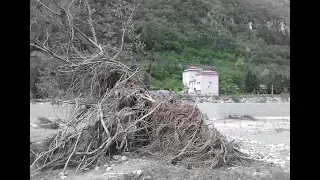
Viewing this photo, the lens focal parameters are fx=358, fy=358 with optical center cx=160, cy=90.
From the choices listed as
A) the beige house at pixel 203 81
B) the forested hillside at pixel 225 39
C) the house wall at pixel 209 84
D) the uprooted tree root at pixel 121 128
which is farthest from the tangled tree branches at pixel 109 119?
the forested hillside at pixel 225 39

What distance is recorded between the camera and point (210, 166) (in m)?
5.98

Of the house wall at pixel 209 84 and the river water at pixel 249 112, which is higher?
the house wall at pixel 209 84

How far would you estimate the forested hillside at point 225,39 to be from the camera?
183ft

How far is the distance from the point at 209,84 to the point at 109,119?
3862 cm

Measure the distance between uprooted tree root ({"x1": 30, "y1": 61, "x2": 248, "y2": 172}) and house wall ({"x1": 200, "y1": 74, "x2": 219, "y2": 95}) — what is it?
32.0 metres

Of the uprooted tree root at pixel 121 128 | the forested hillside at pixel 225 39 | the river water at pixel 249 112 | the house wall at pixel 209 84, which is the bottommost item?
the river water at pixel 249 112

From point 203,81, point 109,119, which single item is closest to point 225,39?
point 203,81

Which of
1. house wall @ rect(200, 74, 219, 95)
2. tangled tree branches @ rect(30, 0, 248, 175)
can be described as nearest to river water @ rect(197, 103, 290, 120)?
house wall @ rect(200, 74, 219, 95)

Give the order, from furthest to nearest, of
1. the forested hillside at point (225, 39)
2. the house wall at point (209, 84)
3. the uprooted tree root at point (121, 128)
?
1. the forested hillside at point (225, 39)
2. the house wall at point (209, 84)
3. the uprooted tree root at point (121, 128)

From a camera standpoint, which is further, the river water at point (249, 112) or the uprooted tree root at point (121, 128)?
the river water at point (249, 112)

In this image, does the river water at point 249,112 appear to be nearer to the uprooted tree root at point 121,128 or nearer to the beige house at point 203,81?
the beige house at point 203,81

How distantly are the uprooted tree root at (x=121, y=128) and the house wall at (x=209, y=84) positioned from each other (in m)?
32.0
